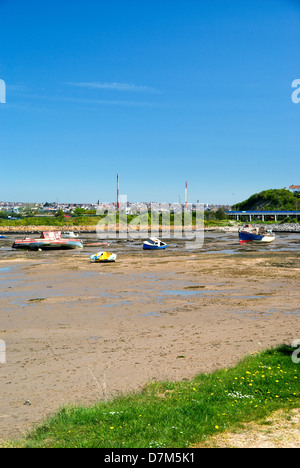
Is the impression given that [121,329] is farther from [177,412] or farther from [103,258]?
[103,258]

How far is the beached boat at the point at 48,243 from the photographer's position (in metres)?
57.9

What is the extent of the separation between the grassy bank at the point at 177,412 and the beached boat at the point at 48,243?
5076cm

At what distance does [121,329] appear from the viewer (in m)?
15.9

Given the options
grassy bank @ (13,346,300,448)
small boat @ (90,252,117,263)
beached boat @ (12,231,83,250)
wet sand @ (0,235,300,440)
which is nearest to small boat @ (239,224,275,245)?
beached boat @ (12,231,83,250)

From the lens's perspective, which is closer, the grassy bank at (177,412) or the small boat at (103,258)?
the grassy bank at (177,412)

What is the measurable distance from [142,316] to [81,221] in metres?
131

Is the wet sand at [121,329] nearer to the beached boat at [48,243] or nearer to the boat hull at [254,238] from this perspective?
the beached boat at [48,243]

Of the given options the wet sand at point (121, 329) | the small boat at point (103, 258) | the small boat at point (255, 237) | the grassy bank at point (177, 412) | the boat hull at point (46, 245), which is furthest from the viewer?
the small boat at point (255, 237)

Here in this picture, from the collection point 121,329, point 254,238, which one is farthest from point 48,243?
A: point 121,329

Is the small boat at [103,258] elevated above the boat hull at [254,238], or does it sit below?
below

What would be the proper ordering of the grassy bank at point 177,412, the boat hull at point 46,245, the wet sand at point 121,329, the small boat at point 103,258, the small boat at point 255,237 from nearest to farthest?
the grassy bank at point 177,412 < the wet sand at point 121,329 < the small boat at point 103,258 < the boat hull at point 46,245 < the small boat at point 255,237

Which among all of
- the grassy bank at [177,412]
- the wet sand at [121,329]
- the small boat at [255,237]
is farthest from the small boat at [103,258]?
the small boat at [255,237]

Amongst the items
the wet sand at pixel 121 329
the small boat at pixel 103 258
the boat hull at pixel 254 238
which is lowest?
the wet sand at pixel 121 329
